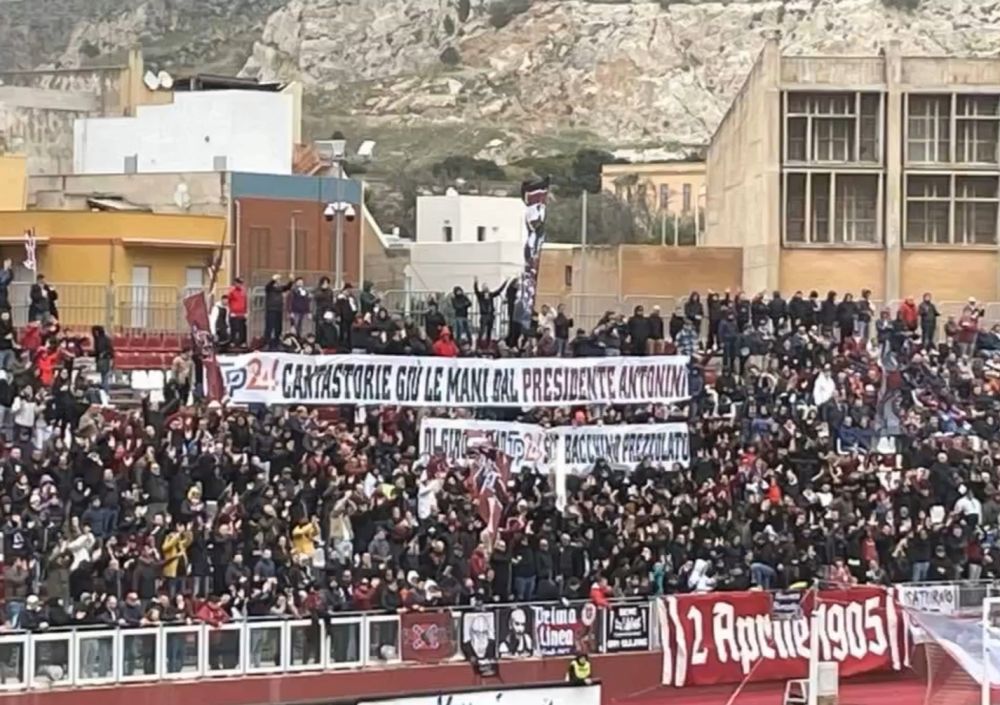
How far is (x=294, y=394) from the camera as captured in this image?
28.5 m

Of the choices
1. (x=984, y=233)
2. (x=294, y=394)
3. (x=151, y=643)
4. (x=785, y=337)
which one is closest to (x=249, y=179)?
(x=984, y=233)

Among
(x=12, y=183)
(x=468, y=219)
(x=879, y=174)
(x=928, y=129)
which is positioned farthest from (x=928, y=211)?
(x=468, y=219)

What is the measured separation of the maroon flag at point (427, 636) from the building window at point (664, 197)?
81.3m

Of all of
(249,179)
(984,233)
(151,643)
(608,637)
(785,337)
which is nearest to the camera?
(151,643)

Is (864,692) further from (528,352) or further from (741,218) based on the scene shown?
(741,218)

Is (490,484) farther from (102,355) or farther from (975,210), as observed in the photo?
(975,210)

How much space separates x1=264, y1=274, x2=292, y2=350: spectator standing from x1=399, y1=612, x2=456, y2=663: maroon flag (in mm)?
6212

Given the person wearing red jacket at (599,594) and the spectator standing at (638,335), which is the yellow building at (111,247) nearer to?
the spectator standing at (638,335)

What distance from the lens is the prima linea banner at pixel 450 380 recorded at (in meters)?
28.3

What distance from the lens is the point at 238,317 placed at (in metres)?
31.1

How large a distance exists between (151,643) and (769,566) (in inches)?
342

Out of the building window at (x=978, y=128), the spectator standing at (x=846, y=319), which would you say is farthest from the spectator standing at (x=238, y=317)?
the building window at (x=978, y=128)

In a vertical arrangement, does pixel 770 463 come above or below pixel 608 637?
above

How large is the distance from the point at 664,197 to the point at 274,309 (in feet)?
265
